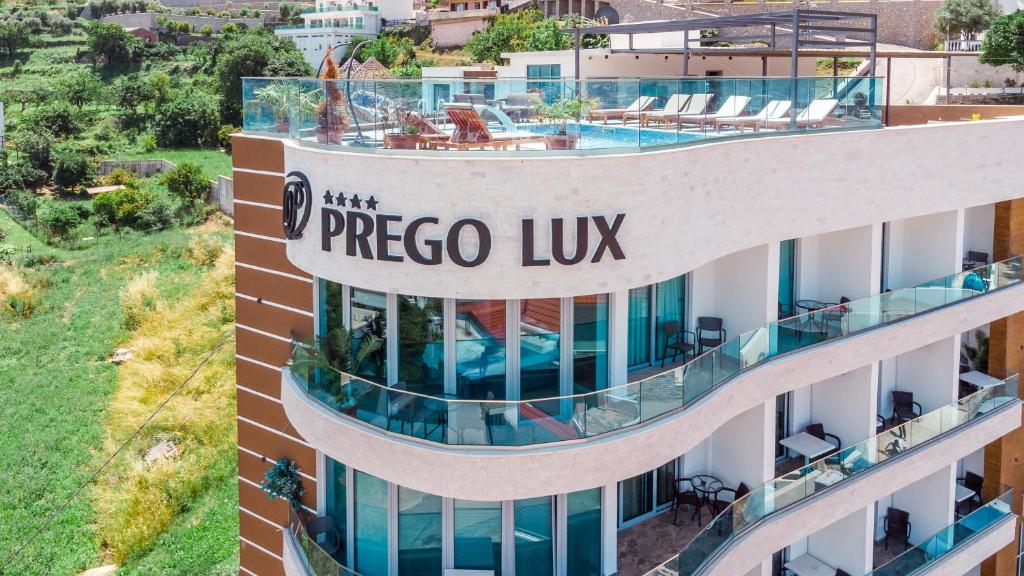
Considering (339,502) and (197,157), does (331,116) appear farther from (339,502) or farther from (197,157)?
(197,157)

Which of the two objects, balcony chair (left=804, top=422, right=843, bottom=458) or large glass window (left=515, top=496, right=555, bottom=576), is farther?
balcony chair (left=804, top=422, right=843, bottom=458)

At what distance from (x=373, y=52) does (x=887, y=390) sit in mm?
89287

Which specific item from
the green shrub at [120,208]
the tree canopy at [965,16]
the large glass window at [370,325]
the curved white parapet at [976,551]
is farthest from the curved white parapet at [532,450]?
the tree canopy at [965,16]

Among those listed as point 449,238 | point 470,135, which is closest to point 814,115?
point 470,135

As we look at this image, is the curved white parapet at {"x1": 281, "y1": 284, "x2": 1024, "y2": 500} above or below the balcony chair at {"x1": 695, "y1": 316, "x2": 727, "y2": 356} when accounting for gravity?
below

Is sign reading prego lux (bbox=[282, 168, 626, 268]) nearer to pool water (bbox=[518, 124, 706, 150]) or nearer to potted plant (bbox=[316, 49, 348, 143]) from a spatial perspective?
pool water (bbox=[518, 124, 706, 150])

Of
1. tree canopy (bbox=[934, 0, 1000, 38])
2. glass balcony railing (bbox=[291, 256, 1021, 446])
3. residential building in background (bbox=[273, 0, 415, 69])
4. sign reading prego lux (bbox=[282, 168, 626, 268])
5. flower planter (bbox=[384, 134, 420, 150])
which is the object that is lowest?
glass balcony railing (bbox=[291, 256, 1021, 446])

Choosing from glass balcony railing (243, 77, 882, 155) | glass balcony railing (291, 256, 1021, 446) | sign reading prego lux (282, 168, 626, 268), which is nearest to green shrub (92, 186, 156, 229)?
glass balcony railing (243, 77, 882, 155)

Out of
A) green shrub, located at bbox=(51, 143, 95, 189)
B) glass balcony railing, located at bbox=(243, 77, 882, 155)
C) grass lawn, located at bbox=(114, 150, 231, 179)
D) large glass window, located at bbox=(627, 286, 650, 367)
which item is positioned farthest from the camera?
grass lawn, located at bbox=(114, 150, 231, 179)

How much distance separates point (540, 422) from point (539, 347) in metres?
1.40

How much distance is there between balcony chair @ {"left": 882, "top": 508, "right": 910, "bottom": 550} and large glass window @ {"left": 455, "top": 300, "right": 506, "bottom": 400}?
10.4 metres

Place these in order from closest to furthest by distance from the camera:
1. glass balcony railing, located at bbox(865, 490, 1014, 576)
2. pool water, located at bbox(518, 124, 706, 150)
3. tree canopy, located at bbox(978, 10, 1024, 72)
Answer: pool water, located at bbox(518, 124, 706, 150) → glass balcony railing, located at bbox(865, 490, 1014, 576) → tree canopy, located at bbox(978, 10, 1024, 72)

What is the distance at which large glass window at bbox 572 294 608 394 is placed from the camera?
13273mm

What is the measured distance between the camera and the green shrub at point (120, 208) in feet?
177
